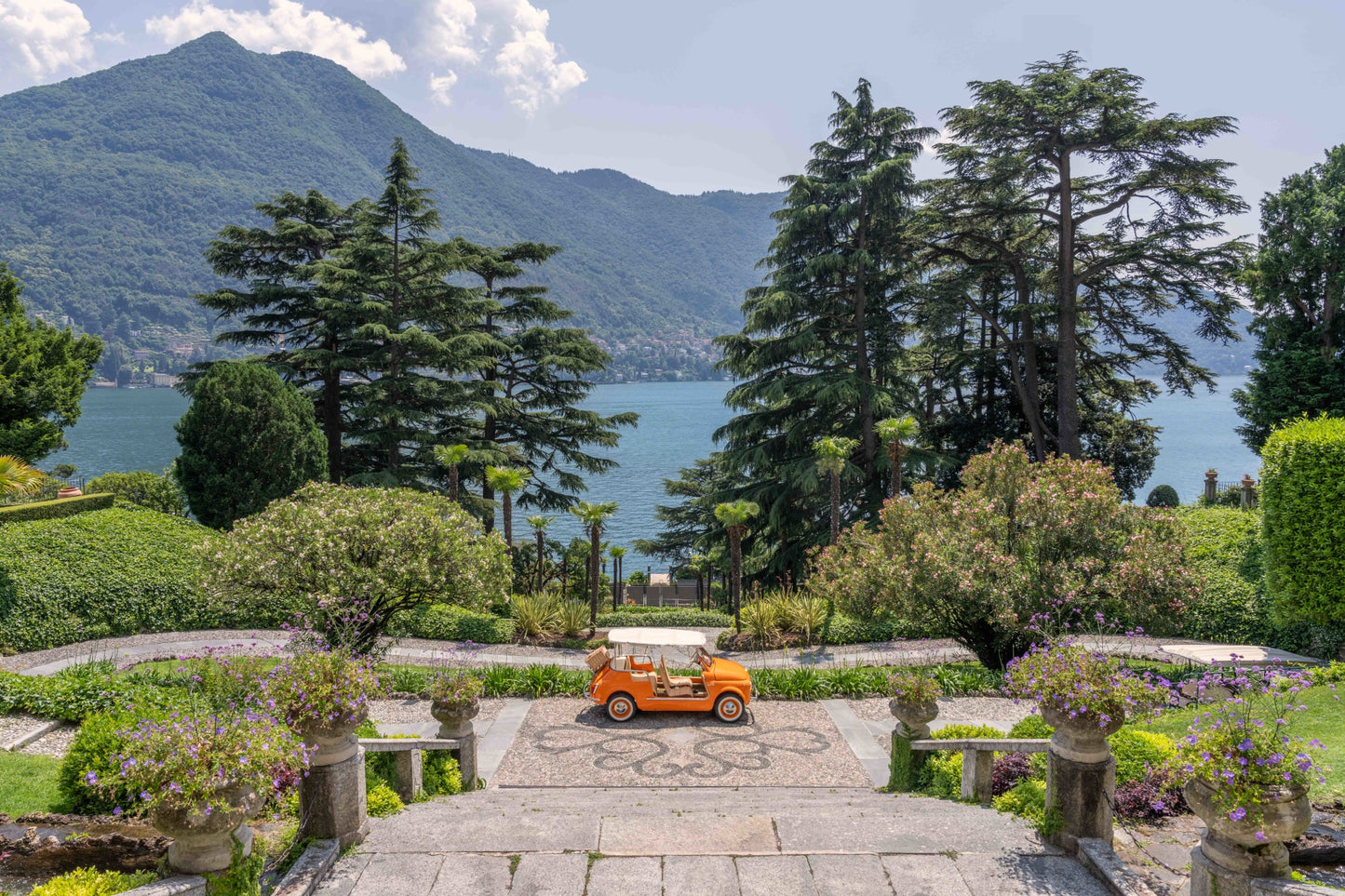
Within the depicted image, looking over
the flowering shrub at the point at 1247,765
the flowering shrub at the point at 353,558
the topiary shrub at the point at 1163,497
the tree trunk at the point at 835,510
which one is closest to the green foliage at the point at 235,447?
the flowering shrub at the point at 353,558

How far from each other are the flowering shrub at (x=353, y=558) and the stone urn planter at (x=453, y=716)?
4.23m

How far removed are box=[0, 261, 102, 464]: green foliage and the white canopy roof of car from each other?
19.0 meters

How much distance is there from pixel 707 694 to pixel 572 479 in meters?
19.7

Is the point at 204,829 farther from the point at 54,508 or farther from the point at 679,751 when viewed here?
the point at 54,508

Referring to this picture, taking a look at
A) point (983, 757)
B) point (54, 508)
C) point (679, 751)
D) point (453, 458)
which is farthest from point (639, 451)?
point (983, 757)

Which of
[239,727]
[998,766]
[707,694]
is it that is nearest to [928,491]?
[707,694]

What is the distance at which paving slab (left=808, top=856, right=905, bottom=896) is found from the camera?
18.7 ft

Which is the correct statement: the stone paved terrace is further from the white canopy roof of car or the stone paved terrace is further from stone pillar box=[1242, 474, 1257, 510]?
stone pillar box=[1242, 474, 1257, 510]

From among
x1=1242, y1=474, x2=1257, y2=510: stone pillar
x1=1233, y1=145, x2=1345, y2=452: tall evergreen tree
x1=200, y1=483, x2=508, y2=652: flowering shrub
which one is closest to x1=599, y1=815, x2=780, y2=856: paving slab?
x1=200, y1=483, x2=508, y2=652: flowering shrub

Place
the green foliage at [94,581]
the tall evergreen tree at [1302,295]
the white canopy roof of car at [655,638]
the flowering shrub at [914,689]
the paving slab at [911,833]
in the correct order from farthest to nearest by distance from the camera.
Answer: the tall evergreen tree at [1302,295] < the green foliage at [94,581] < the white canopy roof of car at [655,638] < the flowering shrub at [914,689] < the paving slab at [911,833]

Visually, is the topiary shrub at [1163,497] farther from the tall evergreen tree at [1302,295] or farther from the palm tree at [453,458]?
the palm tree at [453,458]

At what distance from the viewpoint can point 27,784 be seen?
Answer: 8250 millimetres

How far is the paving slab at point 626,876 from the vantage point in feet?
18.7

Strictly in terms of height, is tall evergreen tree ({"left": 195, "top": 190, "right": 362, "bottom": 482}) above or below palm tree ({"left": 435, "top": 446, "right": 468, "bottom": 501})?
above
